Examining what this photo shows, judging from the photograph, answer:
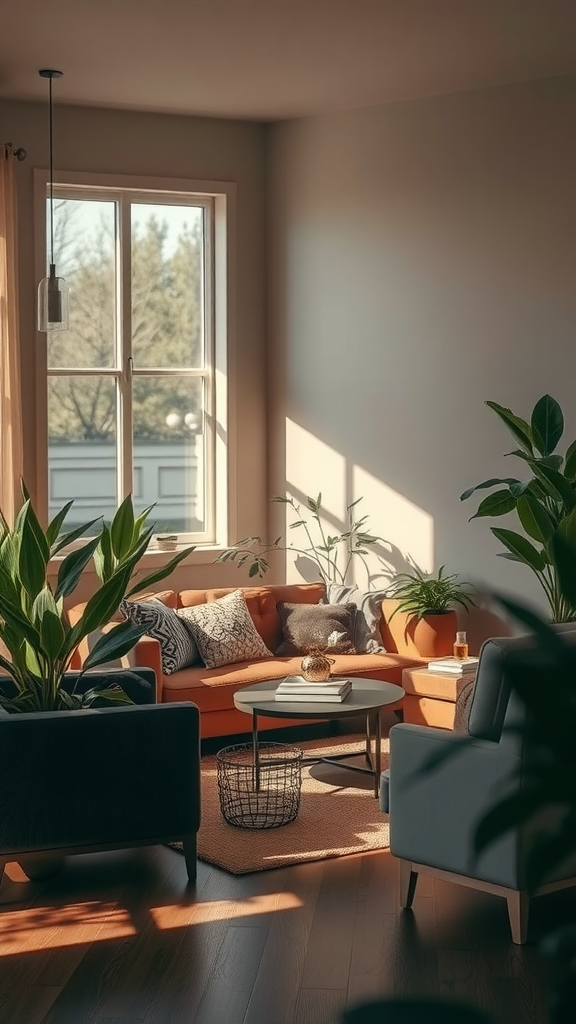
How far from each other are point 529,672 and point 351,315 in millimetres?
6245

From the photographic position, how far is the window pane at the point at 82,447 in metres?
6.80

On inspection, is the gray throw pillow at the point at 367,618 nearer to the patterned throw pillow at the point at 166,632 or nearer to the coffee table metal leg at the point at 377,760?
the patterned throw pillow at the point at 166,632

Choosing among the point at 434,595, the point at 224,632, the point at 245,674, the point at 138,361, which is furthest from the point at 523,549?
the point at 138,361

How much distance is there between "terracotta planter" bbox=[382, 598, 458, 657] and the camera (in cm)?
625

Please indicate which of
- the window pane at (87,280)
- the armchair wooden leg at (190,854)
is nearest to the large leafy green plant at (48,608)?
the armchair wooden leg at (190,854)

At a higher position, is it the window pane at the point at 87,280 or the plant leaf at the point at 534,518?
the window pane at the point at 87,280

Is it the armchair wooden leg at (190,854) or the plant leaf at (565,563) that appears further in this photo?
the armchair wooden leg at (190,854)

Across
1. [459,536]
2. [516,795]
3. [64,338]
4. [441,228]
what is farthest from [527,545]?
[516,795]

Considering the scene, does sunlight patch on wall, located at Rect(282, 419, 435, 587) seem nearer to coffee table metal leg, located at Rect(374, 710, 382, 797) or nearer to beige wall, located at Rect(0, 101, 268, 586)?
beige wall, located at Rect(0, 101, 268, 586)

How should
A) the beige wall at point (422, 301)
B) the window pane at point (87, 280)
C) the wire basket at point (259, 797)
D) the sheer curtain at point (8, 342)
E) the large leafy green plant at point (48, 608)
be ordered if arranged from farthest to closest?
the window pane at point (87, 280) < the sheer curtain at point (8, 342) < the beige wall at point (422, 301) < the wire basket at point (259, 797) < the large leafy green plant at point (48, 608)

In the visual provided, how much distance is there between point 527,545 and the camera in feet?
18.1

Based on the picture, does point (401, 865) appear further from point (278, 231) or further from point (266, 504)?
point (278, 231)

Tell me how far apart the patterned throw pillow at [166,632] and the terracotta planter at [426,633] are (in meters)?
1.15

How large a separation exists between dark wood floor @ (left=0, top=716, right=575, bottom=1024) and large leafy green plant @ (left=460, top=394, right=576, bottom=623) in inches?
69.6
